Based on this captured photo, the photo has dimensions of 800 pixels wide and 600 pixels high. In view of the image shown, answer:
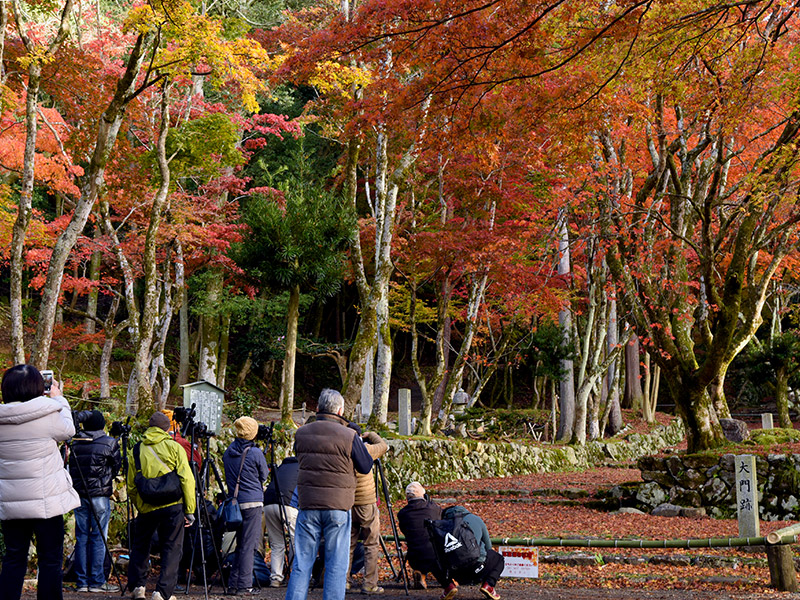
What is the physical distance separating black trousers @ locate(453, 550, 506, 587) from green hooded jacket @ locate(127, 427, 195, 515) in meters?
2.18

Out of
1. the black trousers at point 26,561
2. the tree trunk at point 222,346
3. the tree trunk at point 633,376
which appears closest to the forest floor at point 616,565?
the black trousers at point 26,561

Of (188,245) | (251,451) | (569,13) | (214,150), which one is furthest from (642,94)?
(188,245)

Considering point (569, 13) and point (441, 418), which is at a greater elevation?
point (569, 13)

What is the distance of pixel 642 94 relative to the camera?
9680 millimetres

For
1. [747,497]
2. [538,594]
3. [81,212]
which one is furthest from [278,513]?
[81,212]

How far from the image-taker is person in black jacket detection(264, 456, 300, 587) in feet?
21.1

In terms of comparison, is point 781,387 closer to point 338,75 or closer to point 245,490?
point 338,75

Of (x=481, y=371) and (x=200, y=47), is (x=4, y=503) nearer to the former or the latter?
(x=200, y=47)

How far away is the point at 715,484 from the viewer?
33.4 ft

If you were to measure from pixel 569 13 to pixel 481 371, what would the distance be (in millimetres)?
20094

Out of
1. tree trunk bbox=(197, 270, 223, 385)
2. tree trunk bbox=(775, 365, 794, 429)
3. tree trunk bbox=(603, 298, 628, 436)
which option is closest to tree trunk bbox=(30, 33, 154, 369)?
tree trunk bbox=(197, 270, 223, 385)

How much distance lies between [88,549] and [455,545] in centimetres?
326

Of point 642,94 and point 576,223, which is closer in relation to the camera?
point 642,94

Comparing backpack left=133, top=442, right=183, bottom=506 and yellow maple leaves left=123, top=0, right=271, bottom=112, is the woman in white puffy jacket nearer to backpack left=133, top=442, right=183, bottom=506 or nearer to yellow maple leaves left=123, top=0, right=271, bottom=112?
backpack left=133, top=442, right=183, bottom=506
